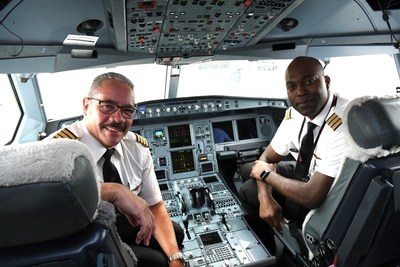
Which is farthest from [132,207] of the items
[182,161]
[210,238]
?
[182,161]

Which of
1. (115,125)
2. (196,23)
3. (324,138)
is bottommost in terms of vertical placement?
(324,138)

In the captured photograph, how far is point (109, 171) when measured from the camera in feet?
5.55

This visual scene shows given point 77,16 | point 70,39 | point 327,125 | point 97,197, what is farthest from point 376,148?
point 70,39

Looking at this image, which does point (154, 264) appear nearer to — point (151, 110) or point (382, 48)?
point (151, 110)

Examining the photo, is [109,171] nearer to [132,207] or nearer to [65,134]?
[65,134]

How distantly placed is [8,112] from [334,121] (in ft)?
11.3

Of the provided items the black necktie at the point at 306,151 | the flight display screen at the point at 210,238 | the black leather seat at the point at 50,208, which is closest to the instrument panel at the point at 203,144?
the flight display screen at the point at 210,238

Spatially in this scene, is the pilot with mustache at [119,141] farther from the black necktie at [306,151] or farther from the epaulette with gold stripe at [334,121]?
the epaulette with gold stripe at [334,121]

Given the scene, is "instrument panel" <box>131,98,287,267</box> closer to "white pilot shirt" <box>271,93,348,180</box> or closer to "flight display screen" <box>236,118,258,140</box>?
"flight display screen" <box>236,118,258,140</box>

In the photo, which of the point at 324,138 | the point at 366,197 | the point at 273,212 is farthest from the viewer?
the point at 273,212

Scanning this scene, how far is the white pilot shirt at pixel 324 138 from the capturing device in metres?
1.71

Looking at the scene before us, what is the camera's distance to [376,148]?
134 cm

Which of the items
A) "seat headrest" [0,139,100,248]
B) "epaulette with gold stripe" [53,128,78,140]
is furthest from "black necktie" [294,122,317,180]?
"seat headrest" [0,139,100,248]

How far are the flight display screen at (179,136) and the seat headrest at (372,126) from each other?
8.86 ft
